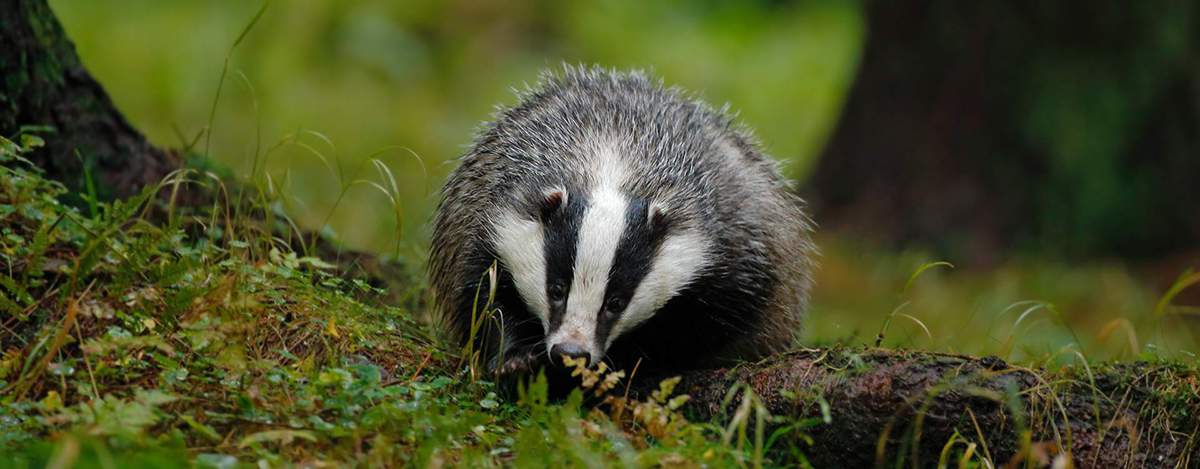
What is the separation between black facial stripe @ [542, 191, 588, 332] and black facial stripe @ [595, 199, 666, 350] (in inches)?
6.2

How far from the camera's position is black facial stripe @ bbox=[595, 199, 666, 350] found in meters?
5.11

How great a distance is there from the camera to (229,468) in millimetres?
3832

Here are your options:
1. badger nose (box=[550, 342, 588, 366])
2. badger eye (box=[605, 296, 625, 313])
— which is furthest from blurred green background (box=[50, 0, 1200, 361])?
badger nose (box=[550, 342, 588, 366])

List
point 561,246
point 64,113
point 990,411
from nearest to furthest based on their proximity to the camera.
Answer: point 990,411 → point 561,246 → point 64,113

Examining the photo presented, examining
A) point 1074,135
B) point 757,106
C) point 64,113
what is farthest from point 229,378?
point 757,106

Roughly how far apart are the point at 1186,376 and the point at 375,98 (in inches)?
443

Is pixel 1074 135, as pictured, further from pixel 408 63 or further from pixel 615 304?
pixel 408 63

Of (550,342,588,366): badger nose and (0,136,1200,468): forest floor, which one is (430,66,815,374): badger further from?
(0,136,1200,468): forest floor

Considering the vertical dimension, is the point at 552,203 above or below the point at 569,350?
above

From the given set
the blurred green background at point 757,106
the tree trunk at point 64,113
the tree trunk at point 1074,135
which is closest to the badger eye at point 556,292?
the blurred green background at point 757,106

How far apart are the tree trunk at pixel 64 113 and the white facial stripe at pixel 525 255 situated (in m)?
1.74

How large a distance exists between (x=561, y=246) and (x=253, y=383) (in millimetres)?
1314

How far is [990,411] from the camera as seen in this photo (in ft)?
15.4

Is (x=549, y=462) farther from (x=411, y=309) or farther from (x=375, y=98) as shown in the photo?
(x=375, y=98)
